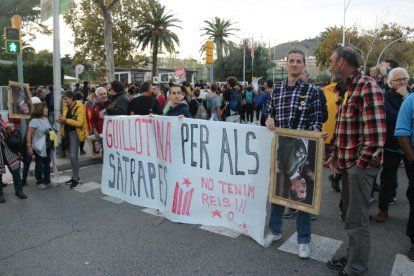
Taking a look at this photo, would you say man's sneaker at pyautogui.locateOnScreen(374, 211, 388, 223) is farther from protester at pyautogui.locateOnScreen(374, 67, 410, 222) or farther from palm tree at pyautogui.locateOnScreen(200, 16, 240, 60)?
palm tree at pyautogui.locateOnScreen(200, 16, 240, 60)

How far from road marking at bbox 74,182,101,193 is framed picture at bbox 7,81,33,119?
2.07m

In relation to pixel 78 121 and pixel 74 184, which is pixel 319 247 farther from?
pixel 78 121

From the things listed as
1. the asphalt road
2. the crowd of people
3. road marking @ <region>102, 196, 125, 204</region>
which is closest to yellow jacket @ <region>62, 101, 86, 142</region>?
road marking @ <region>102, 196, 125, 204</region>

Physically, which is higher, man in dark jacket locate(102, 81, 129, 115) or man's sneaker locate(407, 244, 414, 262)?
man in dark jacket locate(102, 81, 129, 115)

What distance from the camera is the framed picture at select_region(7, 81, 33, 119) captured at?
7.50m

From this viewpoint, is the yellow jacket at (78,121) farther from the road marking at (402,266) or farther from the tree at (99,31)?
the tree at (99,31)

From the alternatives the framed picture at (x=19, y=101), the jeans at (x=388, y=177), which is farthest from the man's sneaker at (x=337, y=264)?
the framed picture at (x=19, y=101)

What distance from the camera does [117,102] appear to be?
6.38 m

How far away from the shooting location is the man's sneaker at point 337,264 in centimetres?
348

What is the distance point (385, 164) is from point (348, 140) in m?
2.16

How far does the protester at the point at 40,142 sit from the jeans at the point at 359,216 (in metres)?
5.25

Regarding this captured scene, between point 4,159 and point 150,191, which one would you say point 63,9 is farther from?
point 150,191

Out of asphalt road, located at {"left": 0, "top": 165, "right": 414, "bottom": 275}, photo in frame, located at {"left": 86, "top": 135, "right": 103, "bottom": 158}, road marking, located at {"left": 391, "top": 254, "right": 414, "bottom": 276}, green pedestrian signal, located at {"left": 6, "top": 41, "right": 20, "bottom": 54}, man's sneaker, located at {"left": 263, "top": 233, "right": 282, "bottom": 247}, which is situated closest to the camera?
road marking, located at {"left": 391, "top": 254, "right": 414, "bottom": 276}

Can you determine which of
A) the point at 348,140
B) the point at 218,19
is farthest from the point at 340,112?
the point at 218,19
